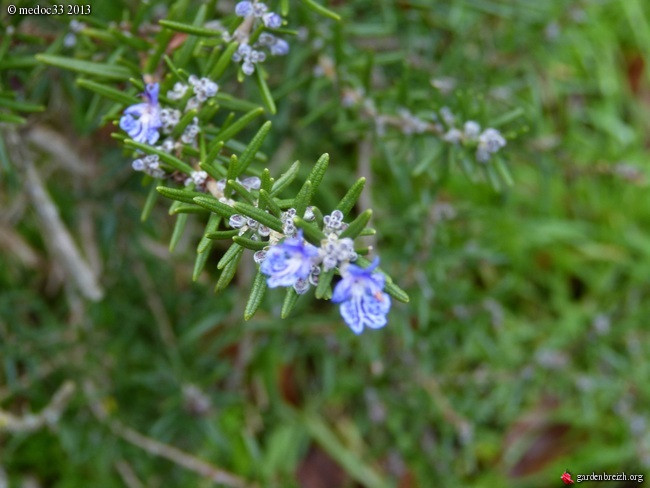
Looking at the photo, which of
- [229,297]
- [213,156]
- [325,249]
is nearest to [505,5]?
[229,297]

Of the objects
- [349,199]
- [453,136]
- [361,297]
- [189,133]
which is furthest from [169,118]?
[453,136]

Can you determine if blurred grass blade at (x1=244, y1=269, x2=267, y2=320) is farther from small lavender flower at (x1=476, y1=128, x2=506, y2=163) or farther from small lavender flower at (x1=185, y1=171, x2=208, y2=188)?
small lavender flower at (x1=476, y1=128, x2=506, y2=163)

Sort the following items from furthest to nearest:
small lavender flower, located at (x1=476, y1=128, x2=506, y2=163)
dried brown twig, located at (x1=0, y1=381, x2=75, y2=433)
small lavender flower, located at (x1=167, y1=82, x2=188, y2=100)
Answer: dried brown twig, located at (x1=0, y1=381, x2=75, y2=433) → small lavender flower, located at (x1=476, y1=128, x2=506, y2=163) → small lavender flower, located at (x1=167, y1=82, x2=188, y2=100)

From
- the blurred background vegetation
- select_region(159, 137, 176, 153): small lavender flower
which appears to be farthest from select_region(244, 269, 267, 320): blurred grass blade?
the blurred background vegetation

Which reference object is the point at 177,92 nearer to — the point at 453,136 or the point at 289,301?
the point at 289,301

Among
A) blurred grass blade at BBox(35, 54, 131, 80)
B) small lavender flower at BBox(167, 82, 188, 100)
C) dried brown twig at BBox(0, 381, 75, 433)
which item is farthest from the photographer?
dried brown twig at BBox(0, 381, 75, 433)

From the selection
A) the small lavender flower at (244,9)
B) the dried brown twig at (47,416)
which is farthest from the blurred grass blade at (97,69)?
the dried brown twig at (47,416)
